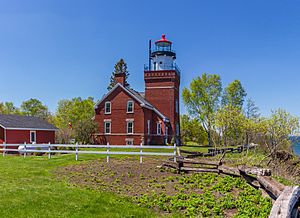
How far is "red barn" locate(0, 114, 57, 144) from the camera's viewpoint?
2989cm

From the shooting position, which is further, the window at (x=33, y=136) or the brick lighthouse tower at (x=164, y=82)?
the brick lighthouse tower at (x=164, y=82)

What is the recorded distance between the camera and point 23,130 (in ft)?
103

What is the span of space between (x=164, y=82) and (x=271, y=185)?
3161 centimetres

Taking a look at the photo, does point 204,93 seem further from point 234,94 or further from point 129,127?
point 129,127

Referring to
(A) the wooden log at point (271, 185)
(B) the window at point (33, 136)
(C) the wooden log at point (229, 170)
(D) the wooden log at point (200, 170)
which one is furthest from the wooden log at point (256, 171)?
(B) the window at point (33, 136)

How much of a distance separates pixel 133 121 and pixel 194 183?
26295 millimetres

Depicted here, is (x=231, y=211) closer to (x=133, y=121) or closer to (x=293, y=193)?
(x=293, y=193)

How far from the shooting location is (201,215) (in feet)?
24.3

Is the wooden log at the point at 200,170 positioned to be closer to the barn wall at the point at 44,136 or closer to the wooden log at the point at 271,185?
the wooden log at the point at 271,185

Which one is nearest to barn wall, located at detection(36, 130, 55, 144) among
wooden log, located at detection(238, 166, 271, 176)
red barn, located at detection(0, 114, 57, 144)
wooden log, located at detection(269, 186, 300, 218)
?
red barn, located at detection(0, 114, 57, 144)

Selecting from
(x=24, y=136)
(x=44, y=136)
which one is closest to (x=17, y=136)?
(x=24, y=136)

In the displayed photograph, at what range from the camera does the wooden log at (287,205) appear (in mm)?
5184

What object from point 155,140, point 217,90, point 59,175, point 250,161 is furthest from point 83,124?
point 250,161

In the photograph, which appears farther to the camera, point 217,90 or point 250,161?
point 217,90
